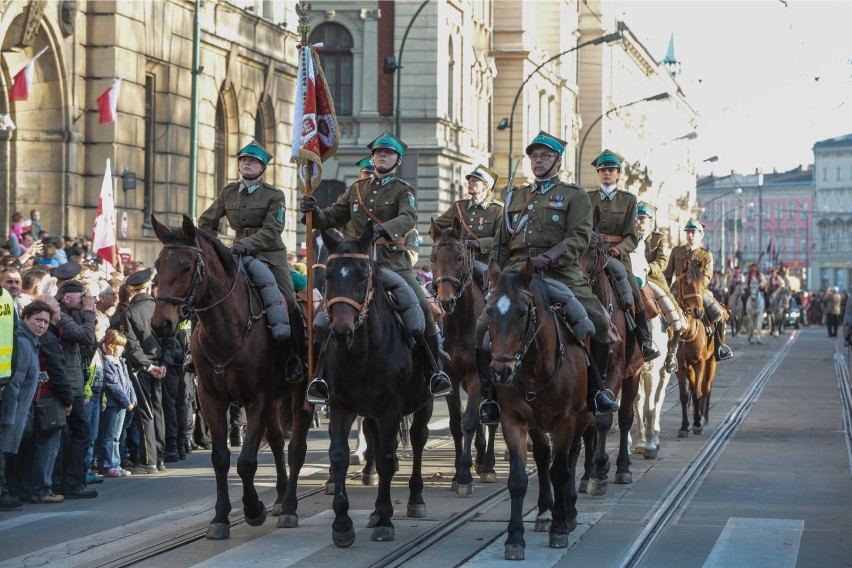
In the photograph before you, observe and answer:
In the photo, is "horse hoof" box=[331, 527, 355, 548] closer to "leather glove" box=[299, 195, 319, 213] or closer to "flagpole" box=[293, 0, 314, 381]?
"flagpole" box=[293, 0, 314, 381]

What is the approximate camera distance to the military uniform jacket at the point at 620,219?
611 inches

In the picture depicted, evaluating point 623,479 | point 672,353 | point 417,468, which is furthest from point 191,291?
point 672,353

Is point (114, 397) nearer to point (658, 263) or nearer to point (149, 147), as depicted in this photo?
point (658, 263)

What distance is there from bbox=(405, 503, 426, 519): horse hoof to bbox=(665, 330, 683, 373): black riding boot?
6755mm

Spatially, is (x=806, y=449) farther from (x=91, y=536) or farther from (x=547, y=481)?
(x=91, y=536)

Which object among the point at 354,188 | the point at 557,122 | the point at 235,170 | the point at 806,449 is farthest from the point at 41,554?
the point at 557,122

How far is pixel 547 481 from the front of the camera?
40.0ft

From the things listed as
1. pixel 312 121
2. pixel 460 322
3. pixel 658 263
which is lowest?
pixel 460 322

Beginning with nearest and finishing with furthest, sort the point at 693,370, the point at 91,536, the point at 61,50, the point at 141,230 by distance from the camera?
the point at 91,536, the point at 693,370, the point at 61,50, the point at 141,230

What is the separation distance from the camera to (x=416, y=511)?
1309 cm

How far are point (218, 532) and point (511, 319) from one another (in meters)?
2.79

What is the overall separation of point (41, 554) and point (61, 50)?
17704mm

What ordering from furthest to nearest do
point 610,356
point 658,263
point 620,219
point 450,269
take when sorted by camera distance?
point 658,263 → point 620,219 → point 450,269 → point 610,356

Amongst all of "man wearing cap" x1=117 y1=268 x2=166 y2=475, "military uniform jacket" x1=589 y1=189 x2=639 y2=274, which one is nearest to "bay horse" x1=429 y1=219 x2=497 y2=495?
"military uniform jacket" x1=589 y1=189 x2=639 y2=274
